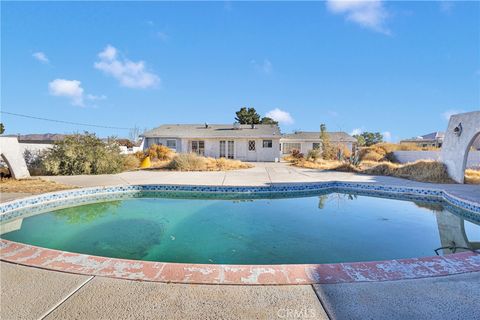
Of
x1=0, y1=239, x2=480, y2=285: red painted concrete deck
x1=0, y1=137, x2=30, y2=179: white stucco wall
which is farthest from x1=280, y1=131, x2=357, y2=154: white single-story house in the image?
x1=0, y1=239, x2=480, y2=285: red painted concrete deck

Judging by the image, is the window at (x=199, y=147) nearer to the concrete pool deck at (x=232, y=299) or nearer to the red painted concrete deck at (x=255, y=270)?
the red painted concrete deck at (x=255, y=270)

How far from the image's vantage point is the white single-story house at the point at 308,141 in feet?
88.2

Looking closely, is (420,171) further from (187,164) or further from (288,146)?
(288,146)

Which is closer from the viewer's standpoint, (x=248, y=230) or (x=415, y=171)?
(x=248, y=230)

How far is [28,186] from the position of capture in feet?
27.4

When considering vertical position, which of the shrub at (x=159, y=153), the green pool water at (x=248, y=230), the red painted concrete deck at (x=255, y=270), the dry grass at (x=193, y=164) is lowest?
the green pool water at (x=248, y=230)

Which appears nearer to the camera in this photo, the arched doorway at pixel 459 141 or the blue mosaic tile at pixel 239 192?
the blue mosaic tile at pixel 239 192

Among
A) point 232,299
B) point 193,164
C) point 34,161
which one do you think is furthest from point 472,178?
point 34,161

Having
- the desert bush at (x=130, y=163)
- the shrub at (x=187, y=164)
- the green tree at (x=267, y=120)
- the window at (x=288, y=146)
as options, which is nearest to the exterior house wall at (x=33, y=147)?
the desert bush at (x=130, y=163)

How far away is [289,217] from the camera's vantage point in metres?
6.27

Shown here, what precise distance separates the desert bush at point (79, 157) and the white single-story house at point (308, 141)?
18887 millimetres

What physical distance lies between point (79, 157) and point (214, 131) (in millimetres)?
13076

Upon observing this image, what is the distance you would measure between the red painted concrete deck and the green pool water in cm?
106

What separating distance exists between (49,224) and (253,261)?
480 centimetres
